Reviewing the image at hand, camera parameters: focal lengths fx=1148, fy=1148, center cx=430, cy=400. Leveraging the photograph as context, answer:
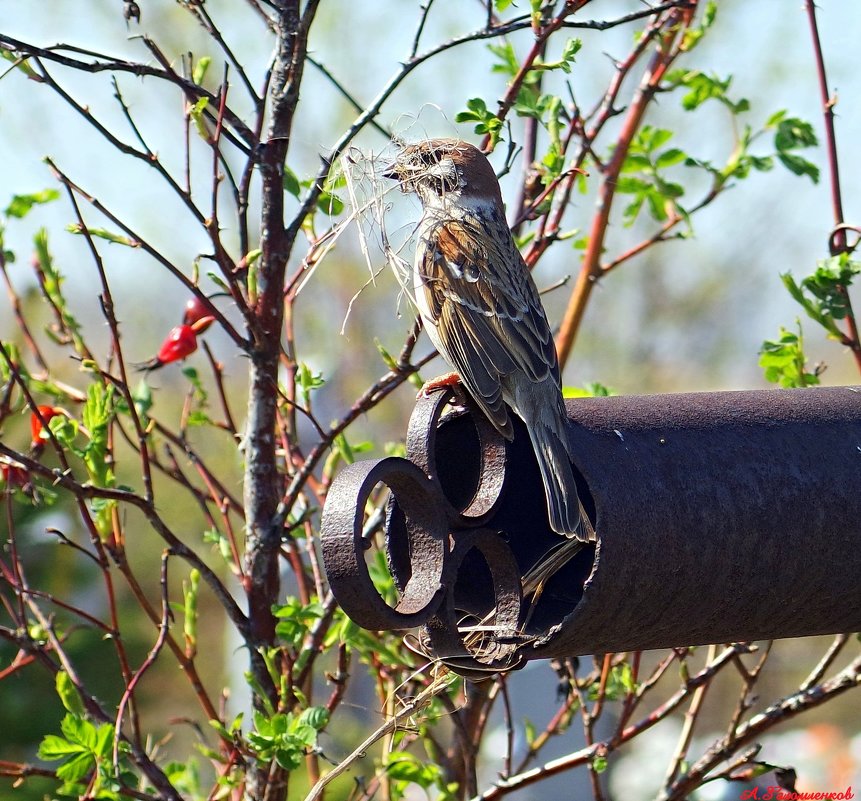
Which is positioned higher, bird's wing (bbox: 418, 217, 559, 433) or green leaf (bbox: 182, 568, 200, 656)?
bird's wing (bbox: 418, 217, 559, 433)

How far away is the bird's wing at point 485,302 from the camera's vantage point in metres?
2.44

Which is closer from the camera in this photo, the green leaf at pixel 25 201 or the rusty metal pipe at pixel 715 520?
the rusty metal pipe at pixel 715 520

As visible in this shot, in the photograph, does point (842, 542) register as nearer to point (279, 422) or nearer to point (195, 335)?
point (279, 422)

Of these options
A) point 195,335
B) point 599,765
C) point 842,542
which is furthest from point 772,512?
point 195,335

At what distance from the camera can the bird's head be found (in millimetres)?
2482

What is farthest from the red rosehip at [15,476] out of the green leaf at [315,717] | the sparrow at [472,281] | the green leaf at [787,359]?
the green leaf at [787,359]

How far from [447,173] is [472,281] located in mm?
249

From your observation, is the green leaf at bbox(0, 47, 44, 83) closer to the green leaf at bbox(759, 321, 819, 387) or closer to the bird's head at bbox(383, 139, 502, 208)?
the bird's head at bbox(383, 139, 502, 208)

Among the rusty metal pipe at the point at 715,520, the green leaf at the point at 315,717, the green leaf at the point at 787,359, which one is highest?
the green leaf at the point at 787,359

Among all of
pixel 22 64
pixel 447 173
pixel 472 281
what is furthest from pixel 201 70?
pixel 472 281

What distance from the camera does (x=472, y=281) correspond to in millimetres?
2508

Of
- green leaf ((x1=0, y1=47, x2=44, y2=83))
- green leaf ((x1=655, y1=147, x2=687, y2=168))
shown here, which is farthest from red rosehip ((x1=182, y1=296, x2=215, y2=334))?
green leaf ((x1=655, y1=147, x2=687, y2=168))

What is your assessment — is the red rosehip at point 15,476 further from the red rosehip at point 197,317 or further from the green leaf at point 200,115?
the green leaf at point 200,115

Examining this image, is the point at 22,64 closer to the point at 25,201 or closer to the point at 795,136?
the point at 25,201
